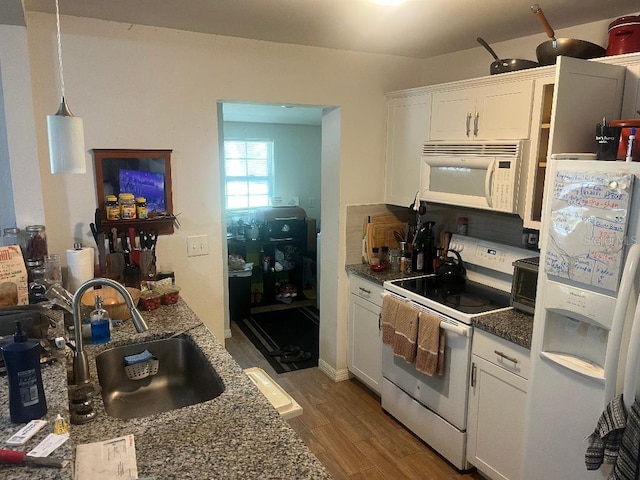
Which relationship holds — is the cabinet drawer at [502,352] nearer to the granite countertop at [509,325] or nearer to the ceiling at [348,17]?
the granite countertop at [509,325]

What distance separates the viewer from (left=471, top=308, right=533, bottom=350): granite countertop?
6.81 feet

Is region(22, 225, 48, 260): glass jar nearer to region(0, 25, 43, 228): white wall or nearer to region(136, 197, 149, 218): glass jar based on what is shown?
region(0, 25, 43, 228): white wall

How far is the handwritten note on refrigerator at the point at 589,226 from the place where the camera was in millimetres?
1551

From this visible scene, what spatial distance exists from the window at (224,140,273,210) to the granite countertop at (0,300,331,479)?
15.4 ft

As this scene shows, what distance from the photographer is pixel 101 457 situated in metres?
1.18

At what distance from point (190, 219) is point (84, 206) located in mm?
572

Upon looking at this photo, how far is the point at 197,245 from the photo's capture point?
281cm

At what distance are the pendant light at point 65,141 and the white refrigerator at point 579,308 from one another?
172 cm

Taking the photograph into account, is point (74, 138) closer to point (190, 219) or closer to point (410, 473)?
point (190, 219)

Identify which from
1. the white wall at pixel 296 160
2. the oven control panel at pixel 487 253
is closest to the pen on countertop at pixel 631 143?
the oven control panel at pixel 487 253

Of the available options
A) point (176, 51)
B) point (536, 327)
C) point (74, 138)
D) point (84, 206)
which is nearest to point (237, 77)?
point (176, 51)

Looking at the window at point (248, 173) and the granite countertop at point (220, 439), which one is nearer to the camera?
the granite countertop at point (220, 439)

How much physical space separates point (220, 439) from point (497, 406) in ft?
5.00

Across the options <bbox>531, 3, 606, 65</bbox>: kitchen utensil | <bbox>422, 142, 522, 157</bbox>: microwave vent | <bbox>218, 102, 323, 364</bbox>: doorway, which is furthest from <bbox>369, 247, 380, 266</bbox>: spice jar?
<bbox>218, 102, 323, 364</bbox>: doorway
